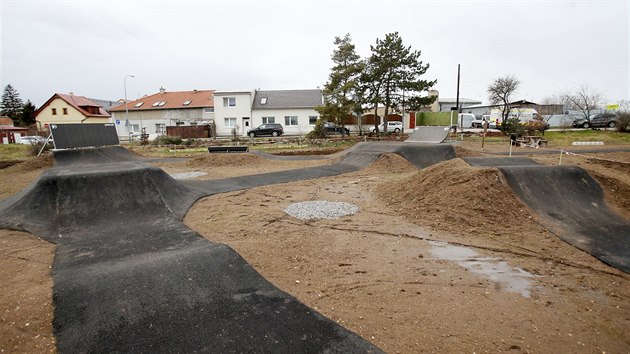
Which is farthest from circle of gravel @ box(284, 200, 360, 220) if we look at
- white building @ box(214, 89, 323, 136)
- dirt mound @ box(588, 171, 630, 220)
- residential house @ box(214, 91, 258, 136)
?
residential house @ box(214, 91, 258, 136)

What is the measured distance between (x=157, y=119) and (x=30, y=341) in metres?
45.3

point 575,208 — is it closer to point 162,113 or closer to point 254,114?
point 254,114

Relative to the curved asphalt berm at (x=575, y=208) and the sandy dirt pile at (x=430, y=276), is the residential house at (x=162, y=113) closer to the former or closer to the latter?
the sandy dirt pile at (x=430, y=276)

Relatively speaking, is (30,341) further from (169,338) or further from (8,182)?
(8,182)

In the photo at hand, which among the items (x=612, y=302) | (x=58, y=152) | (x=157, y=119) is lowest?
(x=612, y=302)

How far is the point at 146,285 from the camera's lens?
4504 mm

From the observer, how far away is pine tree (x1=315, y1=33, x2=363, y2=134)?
27766 mm

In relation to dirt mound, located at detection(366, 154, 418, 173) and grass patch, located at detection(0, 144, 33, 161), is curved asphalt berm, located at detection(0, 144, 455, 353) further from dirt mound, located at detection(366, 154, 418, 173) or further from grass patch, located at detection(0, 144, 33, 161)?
grass patch, located at detection(0, 144, 33, 161)

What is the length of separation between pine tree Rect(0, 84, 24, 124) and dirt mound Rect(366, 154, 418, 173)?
82251 mm

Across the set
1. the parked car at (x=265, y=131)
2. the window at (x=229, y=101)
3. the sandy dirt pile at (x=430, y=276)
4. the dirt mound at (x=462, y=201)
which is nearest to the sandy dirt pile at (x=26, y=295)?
the sandy dirt pile at (x=430, y=276)

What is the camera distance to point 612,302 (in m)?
4.39

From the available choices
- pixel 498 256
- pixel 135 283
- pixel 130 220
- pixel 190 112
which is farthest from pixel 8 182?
pixel 190 112

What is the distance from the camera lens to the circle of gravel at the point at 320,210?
8305mm

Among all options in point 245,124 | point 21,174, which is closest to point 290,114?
point 245,124
